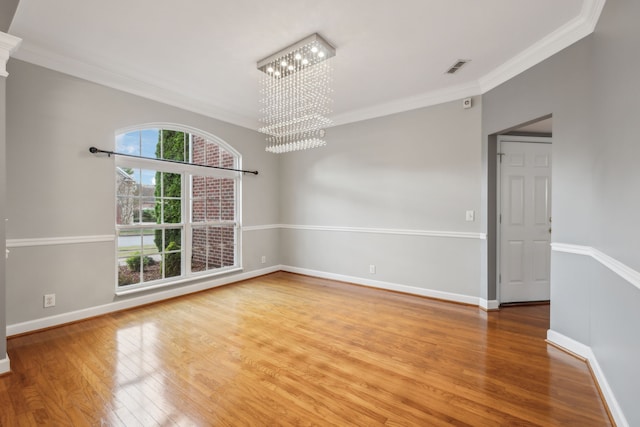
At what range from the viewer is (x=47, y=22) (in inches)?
92.3

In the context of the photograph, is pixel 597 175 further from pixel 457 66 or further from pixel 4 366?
pixel 4 366

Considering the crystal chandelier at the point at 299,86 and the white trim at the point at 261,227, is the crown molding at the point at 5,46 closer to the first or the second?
the crystal chandelier at the point at 299,86

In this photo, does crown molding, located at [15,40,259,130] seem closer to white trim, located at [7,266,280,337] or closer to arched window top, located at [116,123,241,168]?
arched window top, located at [116,123,241,168]

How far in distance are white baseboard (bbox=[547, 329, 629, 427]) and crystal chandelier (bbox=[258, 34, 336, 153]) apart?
3060mm

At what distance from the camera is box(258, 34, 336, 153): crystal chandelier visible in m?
2.68

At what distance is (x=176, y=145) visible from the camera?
396 cm

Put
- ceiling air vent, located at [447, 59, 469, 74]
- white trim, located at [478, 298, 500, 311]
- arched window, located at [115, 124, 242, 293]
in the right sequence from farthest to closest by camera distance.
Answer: arched window, located at [115, 124, 242, 293] < white trim, located at [478, 298, 500, 311] < ceiling air vent, located at [447, 59, 469, 74]

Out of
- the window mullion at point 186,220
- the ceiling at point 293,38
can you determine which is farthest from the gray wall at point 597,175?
the window mullion at point 186,220

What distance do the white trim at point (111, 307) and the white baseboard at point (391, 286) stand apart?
3.69ft

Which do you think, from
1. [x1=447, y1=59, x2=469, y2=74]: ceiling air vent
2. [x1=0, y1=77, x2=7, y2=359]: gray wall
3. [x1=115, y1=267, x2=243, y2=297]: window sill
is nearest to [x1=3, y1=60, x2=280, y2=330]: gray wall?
[x1=115, y1=267, x2=243, y2=297]: window sill

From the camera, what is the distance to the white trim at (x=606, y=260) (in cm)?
141

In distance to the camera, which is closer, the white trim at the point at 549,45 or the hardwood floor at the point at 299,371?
the hardwood floor at the point at 299,371

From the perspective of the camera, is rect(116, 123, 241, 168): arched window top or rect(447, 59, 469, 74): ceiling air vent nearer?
rect(447, 59, 469, 74): ceiling air vent

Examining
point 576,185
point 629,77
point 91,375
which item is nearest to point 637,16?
point 629,77
